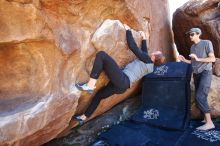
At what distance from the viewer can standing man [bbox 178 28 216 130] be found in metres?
5.80

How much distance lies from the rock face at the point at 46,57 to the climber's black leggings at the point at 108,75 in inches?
6.7

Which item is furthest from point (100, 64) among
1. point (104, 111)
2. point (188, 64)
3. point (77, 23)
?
point (188, 64)

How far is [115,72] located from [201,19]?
4.64 metres

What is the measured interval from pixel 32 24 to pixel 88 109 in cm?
183

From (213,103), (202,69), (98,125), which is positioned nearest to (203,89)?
(202,69)

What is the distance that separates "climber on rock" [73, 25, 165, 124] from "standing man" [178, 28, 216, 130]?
1063mm

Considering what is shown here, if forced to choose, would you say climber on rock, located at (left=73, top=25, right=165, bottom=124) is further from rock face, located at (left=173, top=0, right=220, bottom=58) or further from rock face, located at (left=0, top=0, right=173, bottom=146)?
rock face, located at (left=173, top=0, right=220, bottom=58)

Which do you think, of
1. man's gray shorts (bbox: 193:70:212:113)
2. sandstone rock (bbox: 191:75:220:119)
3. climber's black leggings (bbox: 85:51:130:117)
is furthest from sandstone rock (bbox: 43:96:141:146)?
man's gray shorts (bbox: 193:70:212:113)

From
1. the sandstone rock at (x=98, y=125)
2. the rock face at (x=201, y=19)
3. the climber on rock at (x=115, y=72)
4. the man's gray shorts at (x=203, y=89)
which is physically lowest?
the sandstone rock at (x=98, y=125)

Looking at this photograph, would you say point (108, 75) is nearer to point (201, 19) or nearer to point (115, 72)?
point (115, 72)

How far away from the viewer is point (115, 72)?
15.9 ft

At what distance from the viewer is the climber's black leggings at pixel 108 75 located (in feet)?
15.3

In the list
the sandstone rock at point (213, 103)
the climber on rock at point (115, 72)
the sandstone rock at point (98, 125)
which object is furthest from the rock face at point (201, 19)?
the climber on rock at point (115, 72)

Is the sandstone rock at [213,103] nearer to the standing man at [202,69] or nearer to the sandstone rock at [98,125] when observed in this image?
the standing man at [202,69]
